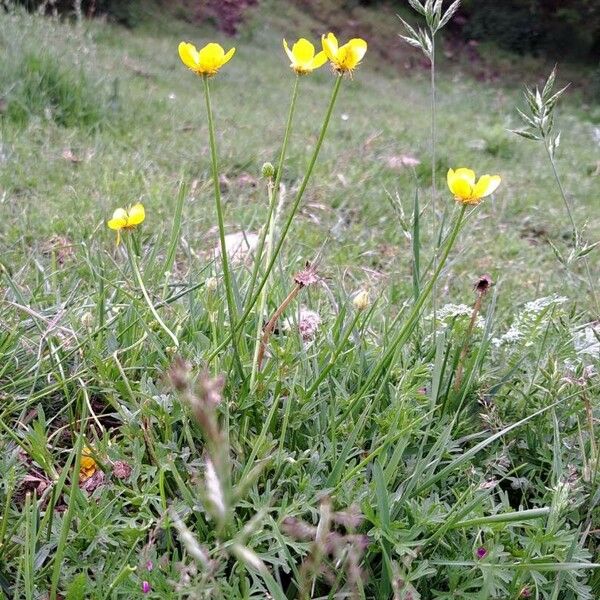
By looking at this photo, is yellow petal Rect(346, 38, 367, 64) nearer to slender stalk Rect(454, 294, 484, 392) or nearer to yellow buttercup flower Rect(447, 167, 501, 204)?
yellow buttercup flower Rect(447, 167, 501, 204)

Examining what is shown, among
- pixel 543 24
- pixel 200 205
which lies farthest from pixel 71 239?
pixel 543 24

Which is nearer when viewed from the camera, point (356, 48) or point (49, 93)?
point (356, 48)

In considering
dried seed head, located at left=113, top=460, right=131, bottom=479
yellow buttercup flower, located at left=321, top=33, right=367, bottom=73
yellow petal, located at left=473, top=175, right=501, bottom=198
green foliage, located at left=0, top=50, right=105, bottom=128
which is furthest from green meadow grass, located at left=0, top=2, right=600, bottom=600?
green foliage, located at left=0, top=50, right=105, bottom=128

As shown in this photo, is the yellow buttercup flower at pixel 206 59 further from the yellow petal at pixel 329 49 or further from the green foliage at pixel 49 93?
the green foliage at pixel 49 93

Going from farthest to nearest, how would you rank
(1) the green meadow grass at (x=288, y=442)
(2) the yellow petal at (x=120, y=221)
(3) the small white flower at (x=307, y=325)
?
(3) the small white flower at (x=307, y=325) → (2) the yellow petal at (x=120, y=221) → (1) the green meadow grass at (x=288, y=442)

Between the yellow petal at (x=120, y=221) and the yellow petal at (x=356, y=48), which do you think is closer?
the yellow petal at (x=356, y=48)

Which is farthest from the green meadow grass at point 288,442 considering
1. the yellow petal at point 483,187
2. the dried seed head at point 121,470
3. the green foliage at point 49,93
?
the green foliage at point 49,93

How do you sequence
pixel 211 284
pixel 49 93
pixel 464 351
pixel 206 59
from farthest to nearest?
pixel 49 93
pixel 211 284
pixel 464 351
pixel 206 59

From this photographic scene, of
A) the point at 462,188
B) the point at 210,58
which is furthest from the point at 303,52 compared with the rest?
the point at 462,188

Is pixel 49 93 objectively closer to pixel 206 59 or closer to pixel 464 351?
pixel 206 59
